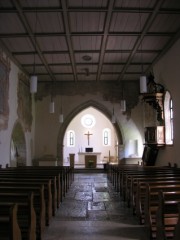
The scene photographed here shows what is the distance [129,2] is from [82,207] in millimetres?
5150

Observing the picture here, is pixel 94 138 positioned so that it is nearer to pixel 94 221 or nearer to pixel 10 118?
pixel 10 118

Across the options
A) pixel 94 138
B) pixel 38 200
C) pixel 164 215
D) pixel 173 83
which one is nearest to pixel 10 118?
pixel 173 83

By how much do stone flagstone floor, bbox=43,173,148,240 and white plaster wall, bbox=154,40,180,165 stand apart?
3.43 metres

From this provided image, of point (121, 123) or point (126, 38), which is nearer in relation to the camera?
point (126, 38)

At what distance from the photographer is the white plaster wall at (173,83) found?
980cm

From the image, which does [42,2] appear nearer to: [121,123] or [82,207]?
[82,207]

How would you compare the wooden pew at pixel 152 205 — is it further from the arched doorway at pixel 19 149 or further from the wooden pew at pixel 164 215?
the arched doorway at pixel 19 149

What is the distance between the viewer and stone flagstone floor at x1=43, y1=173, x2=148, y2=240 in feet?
→ 15.3

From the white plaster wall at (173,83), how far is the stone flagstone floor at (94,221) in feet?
11.2

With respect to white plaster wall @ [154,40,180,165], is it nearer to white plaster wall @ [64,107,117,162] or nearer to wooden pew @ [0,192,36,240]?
wooden pew @ [0,192,36,240]

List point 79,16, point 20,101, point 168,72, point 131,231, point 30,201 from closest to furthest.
→ 1. point 30,201
2. point 131,231
3. point 79,16
4. point 168,72
5. point 20,101

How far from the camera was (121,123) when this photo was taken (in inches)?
640

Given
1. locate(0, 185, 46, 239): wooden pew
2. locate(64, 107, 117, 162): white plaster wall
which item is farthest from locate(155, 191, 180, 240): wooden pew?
locate(64, 107, 117, 162): white plaster wall

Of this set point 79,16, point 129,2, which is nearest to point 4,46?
point 79,16
